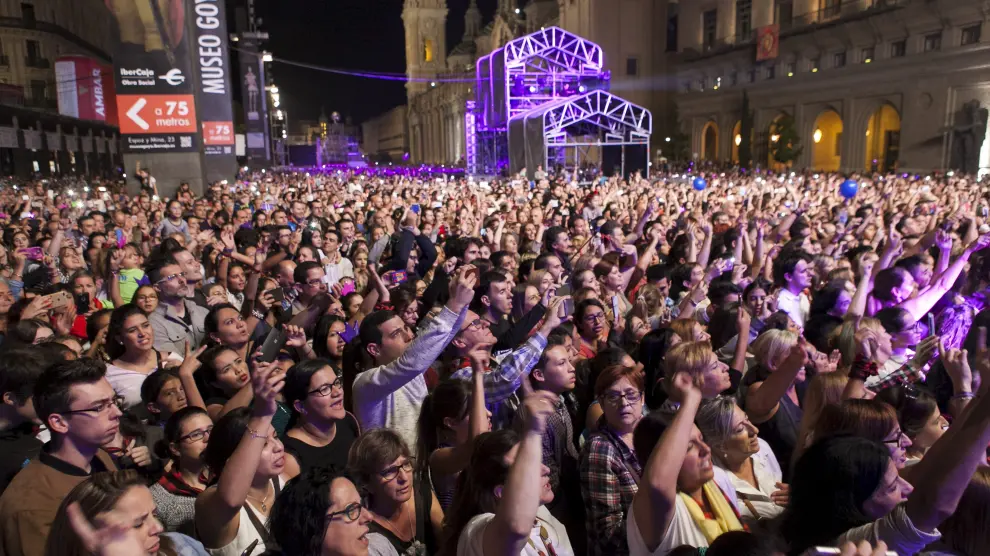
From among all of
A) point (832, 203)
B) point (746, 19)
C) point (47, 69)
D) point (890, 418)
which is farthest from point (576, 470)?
point (47, 69)

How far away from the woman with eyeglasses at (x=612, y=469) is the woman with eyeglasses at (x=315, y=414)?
1.25 meters

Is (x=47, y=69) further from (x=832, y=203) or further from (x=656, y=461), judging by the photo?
(x=656, y=461)

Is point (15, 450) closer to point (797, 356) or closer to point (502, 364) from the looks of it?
point (502, 364)

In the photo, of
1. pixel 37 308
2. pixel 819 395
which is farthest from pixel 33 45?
pixel 819 395

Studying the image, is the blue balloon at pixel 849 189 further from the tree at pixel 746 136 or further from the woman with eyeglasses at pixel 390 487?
the tree at pixel 746 136

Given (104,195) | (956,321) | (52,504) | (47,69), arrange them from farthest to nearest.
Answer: (47,69) < (104,195) < (956,321) < (52,504)

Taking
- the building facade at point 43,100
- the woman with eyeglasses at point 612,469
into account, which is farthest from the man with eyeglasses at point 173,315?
the building facade at point 43,100

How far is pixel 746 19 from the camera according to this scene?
43.0m

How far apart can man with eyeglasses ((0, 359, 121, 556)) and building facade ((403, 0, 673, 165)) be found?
45794mm

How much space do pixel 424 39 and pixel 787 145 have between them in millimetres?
65803

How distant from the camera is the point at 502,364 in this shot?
3.84 m

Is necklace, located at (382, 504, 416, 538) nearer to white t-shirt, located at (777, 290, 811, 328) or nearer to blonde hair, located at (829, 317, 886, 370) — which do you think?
blonde hair, located at (829, 317, 886, 370)

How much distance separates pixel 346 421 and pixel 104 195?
55.7 ft

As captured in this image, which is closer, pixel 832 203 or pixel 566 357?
pixel 566 357
